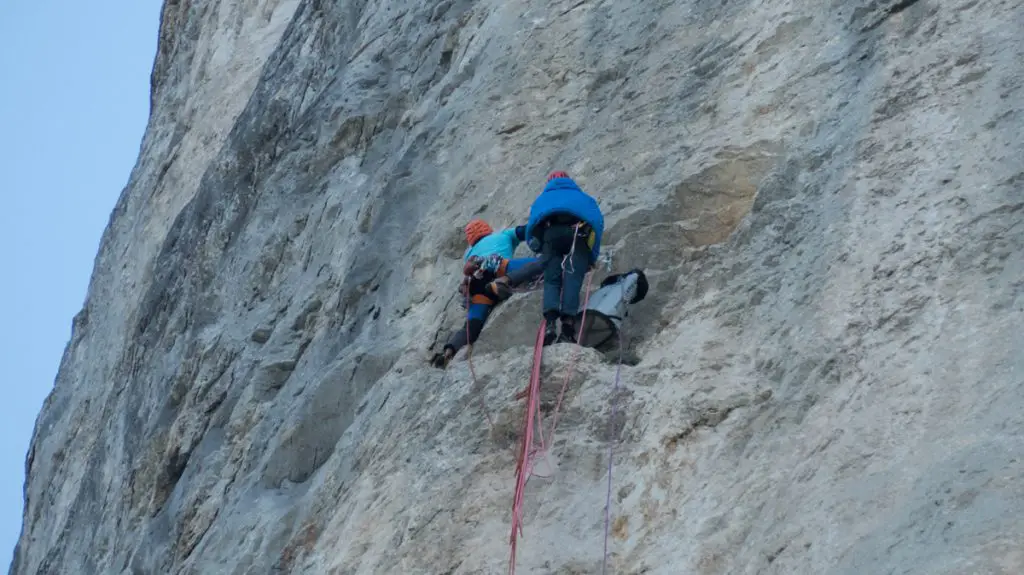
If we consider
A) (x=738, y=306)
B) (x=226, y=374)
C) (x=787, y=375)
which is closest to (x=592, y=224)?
(x=738, y=306)

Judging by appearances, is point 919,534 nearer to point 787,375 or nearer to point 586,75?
point 787,375

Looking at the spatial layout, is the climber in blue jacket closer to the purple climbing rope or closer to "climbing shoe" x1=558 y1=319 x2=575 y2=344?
"climbing shoe" x1=558 y1=319 x2=575 y2=344

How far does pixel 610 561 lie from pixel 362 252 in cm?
505

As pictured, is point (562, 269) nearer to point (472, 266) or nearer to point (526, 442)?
point (472, 266)

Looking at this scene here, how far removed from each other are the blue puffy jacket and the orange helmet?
0.91 meters

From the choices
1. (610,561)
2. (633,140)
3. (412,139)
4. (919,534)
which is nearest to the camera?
(919,534)

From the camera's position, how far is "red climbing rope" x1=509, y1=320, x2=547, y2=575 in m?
6.74

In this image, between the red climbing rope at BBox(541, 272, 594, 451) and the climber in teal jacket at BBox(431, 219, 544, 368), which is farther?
the climber in teal jacket at BBox(431, 219, 544, 368)

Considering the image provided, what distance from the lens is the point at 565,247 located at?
8.24m

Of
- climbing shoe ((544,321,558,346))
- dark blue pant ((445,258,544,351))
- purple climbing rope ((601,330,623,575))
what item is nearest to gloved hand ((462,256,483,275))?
dark blue pant ((445,258,544,351))

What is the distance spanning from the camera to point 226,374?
39.3 ft

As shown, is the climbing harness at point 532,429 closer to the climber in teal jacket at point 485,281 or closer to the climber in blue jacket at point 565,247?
the climber in blue jacket at point 565,247

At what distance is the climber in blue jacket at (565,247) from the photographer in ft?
26.3

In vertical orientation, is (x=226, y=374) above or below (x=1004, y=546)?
below
